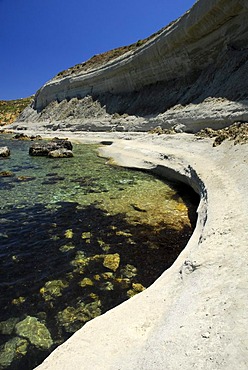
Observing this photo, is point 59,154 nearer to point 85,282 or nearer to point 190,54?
point 85,282

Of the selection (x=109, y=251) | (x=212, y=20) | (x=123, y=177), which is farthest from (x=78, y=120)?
(x=109, y=251)

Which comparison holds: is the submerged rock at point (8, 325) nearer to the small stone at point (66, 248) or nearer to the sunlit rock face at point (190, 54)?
the small stone at point (66, 248)

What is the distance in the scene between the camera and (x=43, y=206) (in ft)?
36.5

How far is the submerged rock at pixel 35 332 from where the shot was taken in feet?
15.3

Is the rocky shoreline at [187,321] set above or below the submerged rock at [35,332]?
above

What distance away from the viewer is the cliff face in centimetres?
2386

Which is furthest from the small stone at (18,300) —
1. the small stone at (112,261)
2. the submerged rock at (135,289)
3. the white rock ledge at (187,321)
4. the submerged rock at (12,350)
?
the submerged rock at (135,289)

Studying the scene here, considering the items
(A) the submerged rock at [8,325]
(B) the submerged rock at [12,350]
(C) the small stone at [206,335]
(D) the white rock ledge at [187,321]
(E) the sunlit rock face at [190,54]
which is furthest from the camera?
(E) the sunlit rock face at [190,54]

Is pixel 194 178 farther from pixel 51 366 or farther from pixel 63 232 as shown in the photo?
pixel 51 366

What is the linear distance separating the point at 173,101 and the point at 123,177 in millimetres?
19615

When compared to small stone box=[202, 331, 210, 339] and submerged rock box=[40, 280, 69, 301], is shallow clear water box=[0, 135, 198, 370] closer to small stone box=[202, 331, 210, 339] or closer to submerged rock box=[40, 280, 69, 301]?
submerged rock box=[40, 280, 69, 301]

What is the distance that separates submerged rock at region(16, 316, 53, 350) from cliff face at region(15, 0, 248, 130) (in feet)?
56.6

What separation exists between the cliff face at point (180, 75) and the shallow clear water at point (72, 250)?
38.2 feet

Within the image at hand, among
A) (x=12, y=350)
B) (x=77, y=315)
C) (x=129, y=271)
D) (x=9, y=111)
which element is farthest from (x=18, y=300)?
(x=9, y=111)
